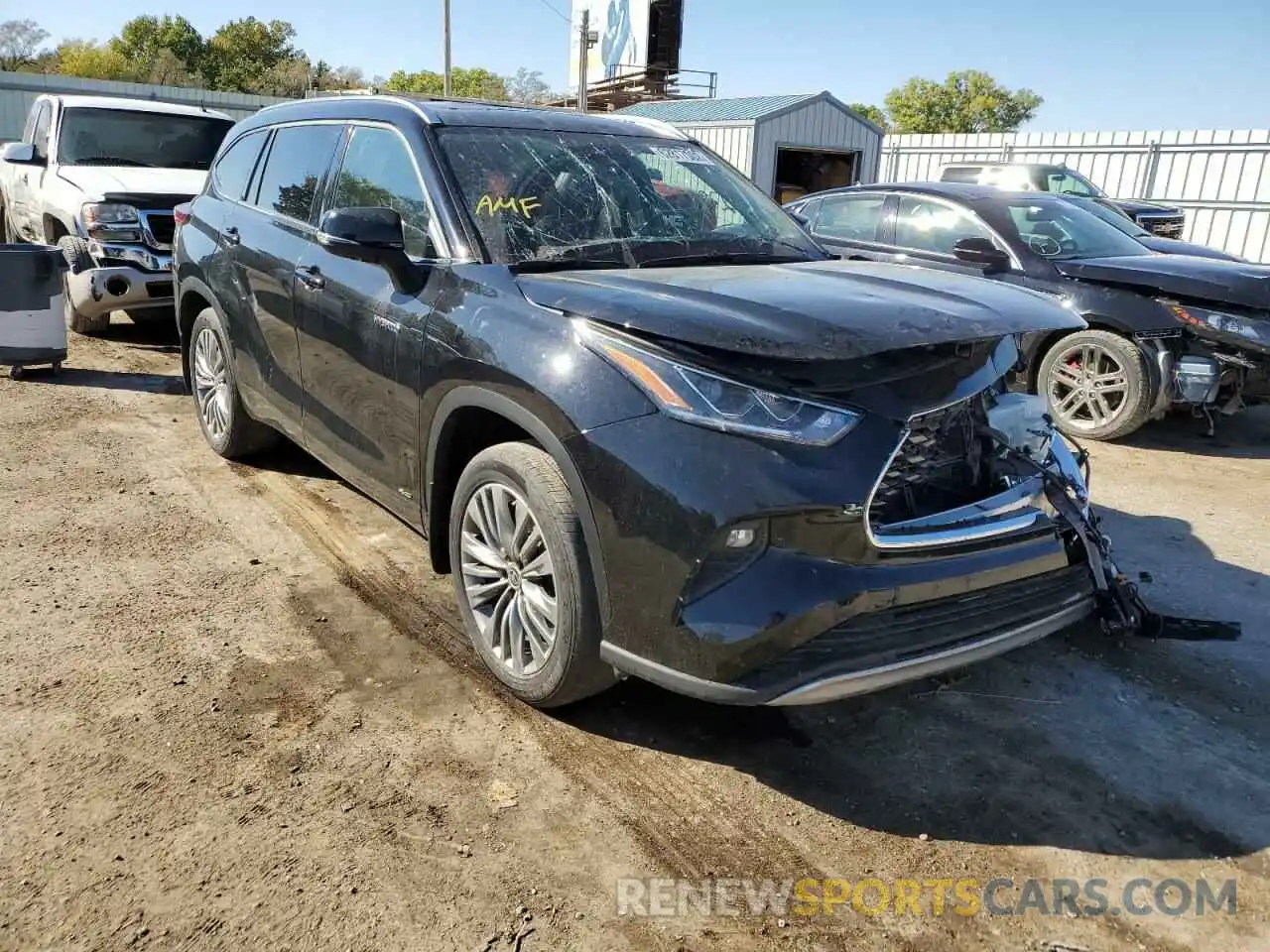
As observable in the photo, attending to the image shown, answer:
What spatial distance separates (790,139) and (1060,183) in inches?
333

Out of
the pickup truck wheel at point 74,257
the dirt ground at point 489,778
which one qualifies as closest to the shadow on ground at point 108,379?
the pickup truck wheel at point 74,257

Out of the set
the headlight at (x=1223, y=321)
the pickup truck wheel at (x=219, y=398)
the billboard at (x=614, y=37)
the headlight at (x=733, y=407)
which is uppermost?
the billboard at (x=614, y=37)

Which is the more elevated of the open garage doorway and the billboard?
the billboard

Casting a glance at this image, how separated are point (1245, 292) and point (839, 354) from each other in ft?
16.6

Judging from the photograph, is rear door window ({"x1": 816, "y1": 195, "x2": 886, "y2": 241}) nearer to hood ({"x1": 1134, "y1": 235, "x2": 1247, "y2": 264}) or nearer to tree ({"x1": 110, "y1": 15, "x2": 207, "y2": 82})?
hood ({"x1": 1134, "y1": 235, "x2": 1247, "y2": 264})

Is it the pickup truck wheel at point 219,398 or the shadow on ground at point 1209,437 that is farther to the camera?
the shadow on ground at point 1209,437

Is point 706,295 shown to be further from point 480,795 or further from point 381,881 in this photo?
point 381,881

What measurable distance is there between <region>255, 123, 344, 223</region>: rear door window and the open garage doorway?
60.5ft

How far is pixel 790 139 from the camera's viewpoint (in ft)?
67.2

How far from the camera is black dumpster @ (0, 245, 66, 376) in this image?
6828 mm

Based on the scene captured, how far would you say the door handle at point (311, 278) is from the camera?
388 cm

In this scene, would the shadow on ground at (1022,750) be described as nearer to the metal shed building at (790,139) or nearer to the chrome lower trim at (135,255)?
the chrome lower trim at (135,255)

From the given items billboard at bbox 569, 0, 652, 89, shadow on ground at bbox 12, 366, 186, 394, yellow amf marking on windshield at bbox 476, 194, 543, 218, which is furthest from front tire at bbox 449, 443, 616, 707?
billboard at bbox 569, 0, 652, 89

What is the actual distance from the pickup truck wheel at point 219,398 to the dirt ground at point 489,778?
1.12 meters
